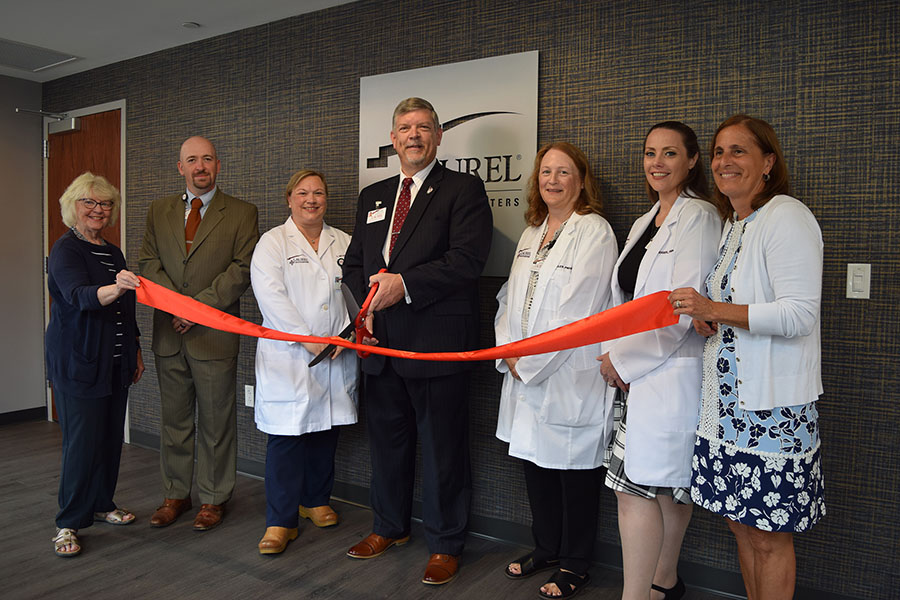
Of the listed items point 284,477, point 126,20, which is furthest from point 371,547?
point 126,20

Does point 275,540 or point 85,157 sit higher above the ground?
point 85,157

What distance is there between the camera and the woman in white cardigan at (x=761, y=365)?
184 centimetres

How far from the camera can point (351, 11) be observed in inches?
146

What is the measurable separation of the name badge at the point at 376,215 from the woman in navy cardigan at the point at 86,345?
3.48ft

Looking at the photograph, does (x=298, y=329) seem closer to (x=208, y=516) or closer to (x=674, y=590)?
(x=208, y=516)

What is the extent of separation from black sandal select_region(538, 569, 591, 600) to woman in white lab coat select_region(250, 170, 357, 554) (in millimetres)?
1193

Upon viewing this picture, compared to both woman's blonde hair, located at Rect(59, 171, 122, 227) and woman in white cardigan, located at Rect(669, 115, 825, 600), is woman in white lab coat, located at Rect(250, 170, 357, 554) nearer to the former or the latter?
woman's blonde hair, located at Rect(59, 171, 122, 227)

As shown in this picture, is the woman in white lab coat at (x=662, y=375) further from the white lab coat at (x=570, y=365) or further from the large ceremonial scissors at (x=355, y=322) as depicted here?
the large ceremonial scissors at (x=355, y=322)

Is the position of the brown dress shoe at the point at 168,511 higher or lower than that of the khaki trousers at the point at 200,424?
lower

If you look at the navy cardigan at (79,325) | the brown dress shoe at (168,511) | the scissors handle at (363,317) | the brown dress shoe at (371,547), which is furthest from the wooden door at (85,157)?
the brown dress shoe at (371,547)

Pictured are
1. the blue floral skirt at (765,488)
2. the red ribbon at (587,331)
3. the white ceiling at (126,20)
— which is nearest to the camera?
the blue floral skirt at (765,488)

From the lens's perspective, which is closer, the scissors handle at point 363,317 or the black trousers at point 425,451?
the scissors handle at point 363,317

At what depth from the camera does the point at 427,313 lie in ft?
9.15

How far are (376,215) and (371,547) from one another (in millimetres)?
1531
